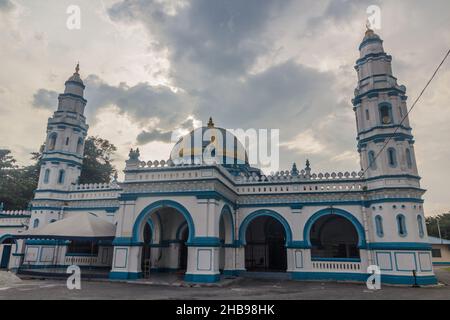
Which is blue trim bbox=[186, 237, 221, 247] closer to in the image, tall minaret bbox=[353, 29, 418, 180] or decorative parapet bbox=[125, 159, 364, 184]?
decorative parapet bbox=[125, 159, 364, 184]

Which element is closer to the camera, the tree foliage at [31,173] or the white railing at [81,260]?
the white railing at [81,260]

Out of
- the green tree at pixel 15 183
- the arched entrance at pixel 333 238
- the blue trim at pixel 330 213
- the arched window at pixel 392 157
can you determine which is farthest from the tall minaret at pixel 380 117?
the green tree at pixel 15 183

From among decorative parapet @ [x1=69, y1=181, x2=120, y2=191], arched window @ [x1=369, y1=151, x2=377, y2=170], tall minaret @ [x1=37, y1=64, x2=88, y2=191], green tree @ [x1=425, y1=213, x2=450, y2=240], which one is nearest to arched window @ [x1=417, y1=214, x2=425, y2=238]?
arched window @ [x1=369, y1=151, x2=377, y2=170]

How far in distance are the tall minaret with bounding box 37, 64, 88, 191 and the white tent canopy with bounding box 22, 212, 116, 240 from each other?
6.19m

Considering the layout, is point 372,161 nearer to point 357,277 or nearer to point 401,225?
point 401,225

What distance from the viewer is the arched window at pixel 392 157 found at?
18.1 metres

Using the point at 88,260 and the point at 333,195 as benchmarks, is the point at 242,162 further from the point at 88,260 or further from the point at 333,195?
the point at 88,260

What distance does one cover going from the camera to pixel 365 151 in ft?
64.4

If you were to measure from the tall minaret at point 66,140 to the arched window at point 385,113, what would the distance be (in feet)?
72.0

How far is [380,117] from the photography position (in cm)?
1920

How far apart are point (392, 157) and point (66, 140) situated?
2280cm

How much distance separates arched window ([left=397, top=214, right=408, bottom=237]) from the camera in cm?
1694

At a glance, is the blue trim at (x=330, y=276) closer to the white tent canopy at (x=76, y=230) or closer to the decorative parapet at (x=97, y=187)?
the white tent canopy at (x=76, y=230)

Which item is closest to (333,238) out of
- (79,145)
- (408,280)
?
(408,280)
